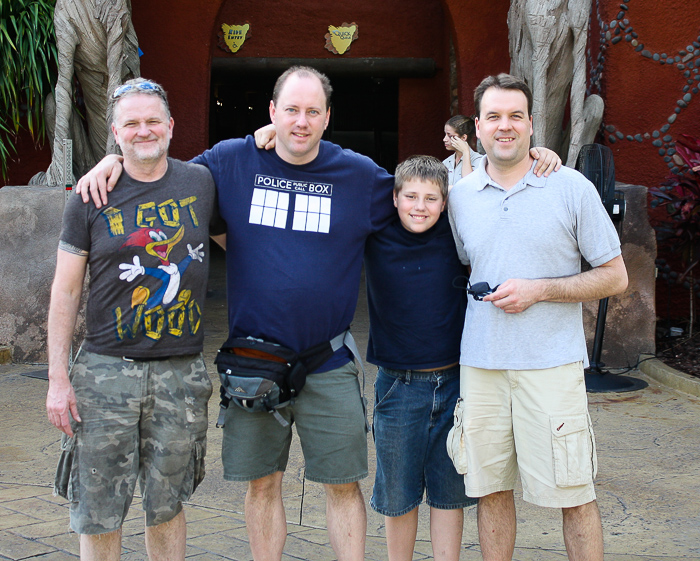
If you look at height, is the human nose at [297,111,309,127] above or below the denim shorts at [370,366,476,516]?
above

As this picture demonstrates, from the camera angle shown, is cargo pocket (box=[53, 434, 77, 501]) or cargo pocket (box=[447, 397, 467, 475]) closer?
→ cargo pocket (box=[53, 434, 77, 501])

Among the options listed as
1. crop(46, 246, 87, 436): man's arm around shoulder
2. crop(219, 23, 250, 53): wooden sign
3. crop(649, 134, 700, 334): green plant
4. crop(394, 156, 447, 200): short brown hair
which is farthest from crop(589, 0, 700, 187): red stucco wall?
crop(46, 246, 87, 436): man's arm around shoulder

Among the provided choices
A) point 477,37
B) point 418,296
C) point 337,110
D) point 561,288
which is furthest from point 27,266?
point 337,110

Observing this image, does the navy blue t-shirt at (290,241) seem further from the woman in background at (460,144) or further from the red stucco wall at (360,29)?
the red stucco wall at (360,29)

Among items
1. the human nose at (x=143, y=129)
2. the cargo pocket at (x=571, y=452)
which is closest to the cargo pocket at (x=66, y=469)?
the human nose at (x=143, y=129)

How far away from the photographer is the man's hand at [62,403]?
2.42 meters

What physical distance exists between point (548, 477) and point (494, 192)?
0.94 metres

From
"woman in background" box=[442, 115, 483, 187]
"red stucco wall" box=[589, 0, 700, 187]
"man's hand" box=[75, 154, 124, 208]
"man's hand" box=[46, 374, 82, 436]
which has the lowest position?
"man's hand" box=[46, 374, 82, 436]

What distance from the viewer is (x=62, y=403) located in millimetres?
2418

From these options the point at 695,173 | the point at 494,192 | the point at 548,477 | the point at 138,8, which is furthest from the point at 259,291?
the point at 138,8

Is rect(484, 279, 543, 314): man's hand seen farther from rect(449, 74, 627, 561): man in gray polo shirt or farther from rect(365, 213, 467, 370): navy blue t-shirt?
rect(365, 213, 467, 370): navy blue t-shirt

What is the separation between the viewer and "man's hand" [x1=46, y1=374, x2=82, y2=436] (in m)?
2.42

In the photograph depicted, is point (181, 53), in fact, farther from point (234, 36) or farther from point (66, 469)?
point (66, 469)

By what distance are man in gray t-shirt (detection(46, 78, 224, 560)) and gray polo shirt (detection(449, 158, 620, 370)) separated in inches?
36.8
